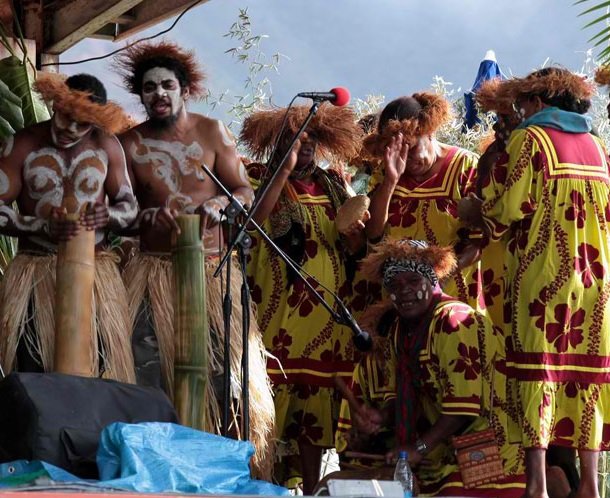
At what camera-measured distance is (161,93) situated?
5637 millimetres

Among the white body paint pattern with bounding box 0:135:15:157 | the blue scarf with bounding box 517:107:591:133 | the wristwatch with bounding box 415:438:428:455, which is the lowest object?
the wristwatch with bounding box 415:438:428:455

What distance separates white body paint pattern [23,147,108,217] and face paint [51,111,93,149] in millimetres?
48

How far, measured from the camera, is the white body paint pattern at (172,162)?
5.55m

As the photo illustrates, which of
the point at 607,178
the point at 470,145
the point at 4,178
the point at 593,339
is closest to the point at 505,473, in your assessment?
the point at 593,339

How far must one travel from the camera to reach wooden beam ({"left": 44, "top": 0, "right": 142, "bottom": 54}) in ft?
24.1

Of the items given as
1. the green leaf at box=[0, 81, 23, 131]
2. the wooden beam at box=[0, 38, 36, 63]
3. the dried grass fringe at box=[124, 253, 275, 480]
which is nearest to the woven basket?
the dried grass fringe at box=[124, 253, 275, 480]

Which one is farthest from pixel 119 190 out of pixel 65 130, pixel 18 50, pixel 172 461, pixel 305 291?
pixel 18 50

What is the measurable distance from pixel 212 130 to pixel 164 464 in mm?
2166

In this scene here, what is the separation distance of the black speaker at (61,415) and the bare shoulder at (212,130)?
1705 millimetres

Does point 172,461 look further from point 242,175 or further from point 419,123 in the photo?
point 419,123

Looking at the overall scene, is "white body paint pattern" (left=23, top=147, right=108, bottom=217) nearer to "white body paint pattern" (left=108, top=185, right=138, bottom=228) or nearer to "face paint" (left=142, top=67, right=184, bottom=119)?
"white body paint pattern" (left=108, top=185, right=138, bottom=228)

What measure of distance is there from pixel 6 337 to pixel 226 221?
3.00 feet

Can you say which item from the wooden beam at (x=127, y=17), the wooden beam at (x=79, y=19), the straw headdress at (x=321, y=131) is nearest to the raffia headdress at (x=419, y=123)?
A: the straw headdress at (x=321, y=131)

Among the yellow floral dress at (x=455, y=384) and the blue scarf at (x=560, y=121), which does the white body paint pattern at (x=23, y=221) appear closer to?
the yellow floral dress at (x=455, y=384)
